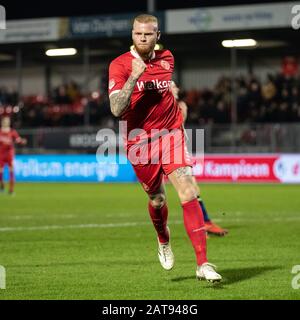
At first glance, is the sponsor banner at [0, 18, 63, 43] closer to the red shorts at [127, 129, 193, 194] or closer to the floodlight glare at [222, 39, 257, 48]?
the floodlight glare at [222, 39, 257, 48]

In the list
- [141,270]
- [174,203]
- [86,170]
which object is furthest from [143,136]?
[86,170]

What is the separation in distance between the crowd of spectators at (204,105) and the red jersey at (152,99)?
2340 centimetres

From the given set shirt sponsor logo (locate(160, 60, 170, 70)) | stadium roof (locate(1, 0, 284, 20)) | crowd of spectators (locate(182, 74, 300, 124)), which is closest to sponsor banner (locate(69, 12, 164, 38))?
→ stadium roof (locate(1, 0, 284, 20))

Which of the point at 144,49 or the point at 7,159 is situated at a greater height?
the point at 144,49

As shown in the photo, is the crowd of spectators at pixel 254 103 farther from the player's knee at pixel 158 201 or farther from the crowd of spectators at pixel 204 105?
the player's knee at pixel 158 201

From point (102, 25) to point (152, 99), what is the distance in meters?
27.5

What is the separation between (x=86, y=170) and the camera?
33.9m

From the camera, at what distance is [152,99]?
8.66 meters

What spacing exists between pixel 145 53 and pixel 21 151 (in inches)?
1080

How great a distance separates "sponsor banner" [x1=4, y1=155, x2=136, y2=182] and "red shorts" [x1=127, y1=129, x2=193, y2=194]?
23.8 metres

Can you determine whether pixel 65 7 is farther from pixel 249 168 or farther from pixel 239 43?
pixel 249 168

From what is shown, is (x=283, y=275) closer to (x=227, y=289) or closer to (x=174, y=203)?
(x=227, y=289)

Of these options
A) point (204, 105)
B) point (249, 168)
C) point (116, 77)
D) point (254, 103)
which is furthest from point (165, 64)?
point (204, 105)

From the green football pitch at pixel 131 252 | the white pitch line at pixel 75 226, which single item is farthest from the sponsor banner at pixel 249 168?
the white pitch line at pixel 75 226
